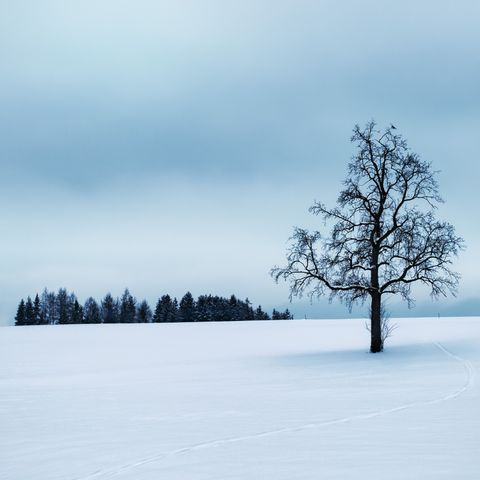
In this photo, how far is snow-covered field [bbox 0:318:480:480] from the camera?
8.55 meters

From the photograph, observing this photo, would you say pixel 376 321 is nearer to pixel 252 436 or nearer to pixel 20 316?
pixel 252 436

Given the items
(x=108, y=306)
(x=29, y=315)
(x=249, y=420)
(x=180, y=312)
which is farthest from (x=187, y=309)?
(x=249, y=420)

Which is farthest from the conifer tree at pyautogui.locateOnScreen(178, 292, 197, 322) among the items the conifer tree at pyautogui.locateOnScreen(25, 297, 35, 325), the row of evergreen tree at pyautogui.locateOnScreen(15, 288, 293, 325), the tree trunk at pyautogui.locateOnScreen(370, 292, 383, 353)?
the tree trunk at pyautogui.locateOnScreen(370, 292, 383, 353)

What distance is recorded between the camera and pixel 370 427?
11.5 metres

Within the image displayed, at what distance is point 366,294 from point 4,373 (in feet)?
60.7

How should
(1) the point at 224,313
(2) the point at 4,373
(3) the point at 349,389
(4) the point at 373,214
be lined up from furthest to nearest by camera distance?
(1) the point at 224,313, (4) the point at 373,214, (2) the point at 4,373, (3) the point at 349,389

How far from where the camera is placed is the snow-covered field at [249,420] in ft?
28.0

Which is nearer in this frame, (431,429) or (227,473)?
(227,473)

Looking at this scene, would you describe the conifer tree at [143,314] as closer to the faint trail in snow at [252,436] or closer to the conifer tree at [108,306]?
the conifer tree at [108,306]

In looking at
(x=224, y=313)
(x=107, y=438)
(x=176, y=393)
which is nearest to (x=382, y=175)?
(x=176, y=393)

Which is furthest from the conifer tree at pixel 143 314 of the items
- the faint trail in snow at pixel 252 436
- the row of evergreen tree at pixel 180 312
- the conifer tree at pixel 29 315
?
the faint trail in snow at pixel 252 436

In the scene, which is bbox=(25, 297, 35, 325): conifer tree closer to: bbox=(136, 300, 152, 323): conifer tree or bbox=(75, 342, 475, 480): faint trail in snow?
bbox=(136, 300, 152, 323): conifer tree

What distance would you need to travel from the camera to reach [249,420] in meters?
13.0

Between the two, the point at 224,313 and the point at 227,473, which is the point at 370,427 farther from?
the point at 224,313
